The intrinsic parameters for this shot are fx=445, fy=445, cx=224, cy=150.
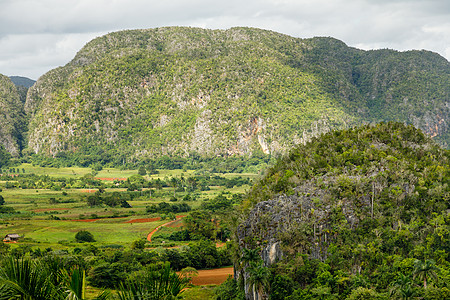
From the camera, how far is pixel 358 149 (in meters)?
57.8

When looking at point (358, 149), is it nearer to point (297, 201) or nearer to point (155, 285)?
point (297, 201)

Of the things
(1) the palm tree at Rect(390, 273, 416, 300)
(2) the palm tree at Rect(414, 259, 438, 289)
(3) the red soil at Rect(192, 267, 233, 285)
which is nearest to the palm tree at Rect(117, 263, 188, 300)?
(1) the palm tree at Rect(390, 273, 416, 300)

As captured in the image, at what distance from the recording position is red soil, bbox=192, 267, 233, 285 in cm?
5981

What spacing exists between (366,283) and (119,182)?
132 metres

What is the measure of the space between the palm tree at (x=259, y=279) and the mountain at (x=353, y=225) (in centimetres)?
15

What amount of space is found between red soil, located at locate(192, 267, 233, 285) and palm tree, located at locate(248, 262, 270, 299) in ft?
57.1

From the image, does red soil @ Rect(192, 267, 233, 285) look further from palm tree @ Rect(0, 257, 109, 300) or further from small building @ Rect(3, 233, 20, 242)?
palm tree @ Rect(0, 257, 109, 300)

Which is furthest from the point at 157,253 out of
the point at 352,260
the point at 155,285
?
the point at 155,285

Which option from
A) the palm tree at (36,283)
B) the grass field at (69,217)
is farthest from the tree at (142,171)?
the palm tree at (36,283)

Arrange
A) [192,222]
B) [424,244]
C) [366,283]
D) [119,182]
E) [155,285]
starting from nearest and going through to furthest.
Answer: [155,285] → [366,283] → [424,244] → [192,222] → [119,182]

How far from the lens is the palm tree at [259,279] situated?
40438 mm

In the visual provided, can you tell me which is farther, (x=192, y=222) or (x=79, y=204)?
(x=79, y=204)

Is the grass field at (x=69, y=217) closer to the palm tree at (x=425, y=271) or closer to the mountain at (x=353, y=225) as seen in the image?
the mountain at (x=353, y=225)

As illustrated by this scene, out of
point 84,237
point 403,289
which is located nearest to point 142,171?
point 84,237
